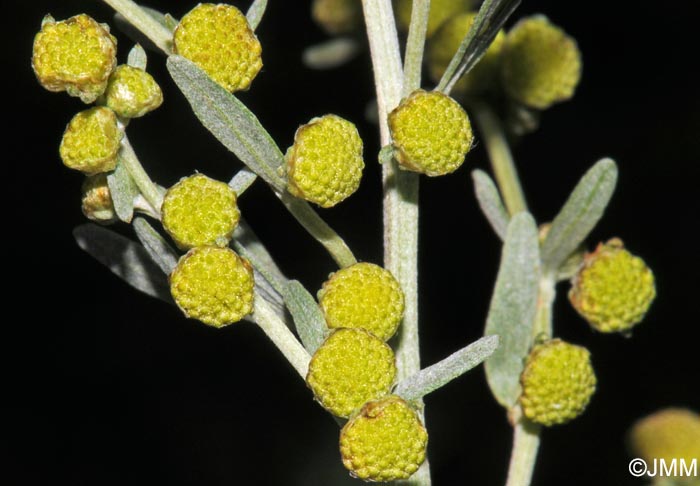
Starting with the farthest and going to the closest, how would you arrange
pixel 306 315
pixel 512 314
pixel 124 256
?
1. pixel 512 314
2. pixel 124 256
3. pixel 306 315

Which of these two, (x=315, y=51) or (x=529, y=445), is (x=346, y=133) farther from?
(x=315, y=51)

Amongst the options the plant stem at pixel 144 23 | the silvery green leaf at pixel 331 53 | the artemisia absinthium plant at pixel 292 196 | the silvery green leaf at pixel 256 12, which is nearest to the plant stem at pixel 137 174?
the artemisia absinthium plant at pixel 292 196

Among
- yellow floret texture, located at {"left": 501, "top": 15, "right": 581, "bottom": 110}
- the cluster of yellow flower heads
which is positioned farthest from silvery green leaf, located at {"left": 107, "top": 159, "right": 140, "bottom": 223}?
yellow floret texture, located at {"left": 501, "top": 15, "right": 581, "bottom": 110}

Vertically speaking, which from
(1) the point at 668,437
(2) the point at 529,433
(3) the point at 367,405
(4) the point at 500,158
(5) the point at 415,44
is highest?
(5) the point at 415,44

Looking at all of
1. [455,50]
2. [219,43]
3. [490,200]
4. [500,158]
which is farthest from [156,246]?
[455,50]

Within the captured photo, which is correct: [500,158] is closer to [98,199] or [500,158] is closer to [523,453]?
[523,453]

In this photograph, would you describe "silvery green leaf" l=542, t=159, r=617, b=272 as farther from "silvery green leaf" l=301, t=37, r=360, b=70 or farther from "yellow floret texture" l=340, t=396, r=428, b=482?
"silvery green leaf" l=301, t=37, r=360, b=70
